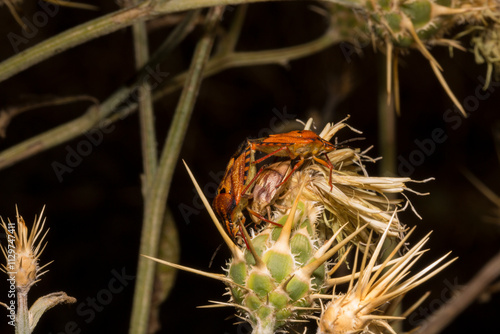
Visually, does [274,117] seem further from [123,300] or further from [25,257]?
[25,257]

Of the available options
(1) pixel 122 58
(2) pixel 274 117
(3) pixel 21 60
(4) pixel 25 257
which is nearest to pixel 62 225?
(1) pixel 122 58

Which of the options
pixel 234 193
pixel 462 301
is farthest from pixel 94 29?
pixel 462 301

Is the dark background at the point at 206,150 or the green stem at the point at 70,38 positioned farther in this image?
the dark background at the point at 206,150

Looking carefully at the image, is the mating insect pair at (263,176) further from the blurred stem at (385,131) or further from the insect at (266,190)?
the blurred stem at (385,131)

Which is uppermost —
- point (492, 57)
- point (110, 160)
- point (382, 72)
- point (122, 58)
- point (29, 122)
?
point (122, 58)

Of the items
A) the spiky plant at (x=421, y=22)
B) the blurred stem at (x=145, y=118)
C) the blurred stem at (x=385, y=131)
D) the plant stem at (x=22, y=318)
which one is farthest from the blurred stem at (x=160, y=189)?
the blurred stem at (x=385, y=131)

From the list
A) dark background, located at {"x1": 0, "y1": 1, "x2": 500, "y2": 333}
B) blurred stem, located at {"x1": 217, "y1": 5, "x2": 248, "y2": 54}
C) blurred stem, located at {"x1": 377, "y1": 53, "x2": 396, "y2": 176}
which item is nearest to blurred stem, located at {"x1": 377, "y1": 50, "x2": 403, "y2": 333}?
blurred stem, located at {"x1": 377, "y1": 53, "x2": 396, "y2": 176}
